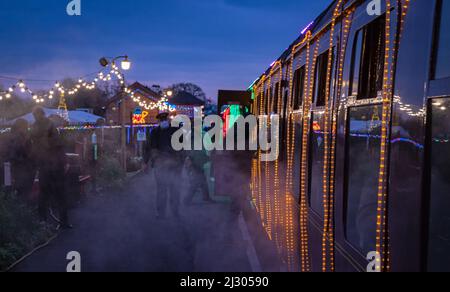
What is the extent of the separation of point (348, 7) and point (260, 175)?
17.1 feet

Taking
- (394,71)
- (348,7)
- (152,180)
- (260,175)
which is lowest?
(152,180)

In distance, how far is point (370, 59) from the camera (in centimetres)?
306

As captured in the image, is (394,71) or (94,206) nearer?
(394,71)

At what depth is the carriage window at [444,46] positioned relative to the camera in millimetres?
2064

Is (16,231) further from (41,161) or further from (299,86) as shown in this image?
(299,86)

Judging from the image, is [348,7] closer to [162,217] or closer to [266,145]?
[266,145]

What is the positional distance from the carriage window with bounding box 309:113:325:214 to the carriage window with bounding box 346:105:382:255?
25.2 inches

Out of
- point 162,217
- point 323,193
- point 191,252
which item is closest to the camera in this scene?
point 323,193

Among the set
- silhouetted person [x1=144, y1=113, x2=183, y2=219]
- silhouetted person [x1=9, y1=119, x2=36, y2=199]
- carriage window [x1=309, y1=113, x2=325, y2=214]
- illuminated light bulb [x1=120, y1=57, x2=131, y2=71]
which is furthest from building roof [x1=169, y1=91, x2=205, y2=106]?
carriage window [x1=309, y1=113, x2=325, y2=214]

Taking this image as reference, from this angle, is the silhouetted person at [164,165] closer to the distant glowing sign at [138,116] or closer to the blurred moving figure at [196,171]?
the blurred moving figure at [196,171]

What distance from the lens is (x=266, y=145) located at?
7676 mm

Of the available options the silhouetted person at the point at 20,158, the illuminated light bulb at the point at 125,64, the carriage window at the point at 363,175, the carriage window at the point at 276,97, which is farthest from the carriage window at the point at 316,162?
the illuminated light bulb at the point at 125,64

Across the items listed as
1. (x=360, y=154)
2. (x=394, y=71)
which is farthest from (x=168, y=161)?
(x=394, y=71)

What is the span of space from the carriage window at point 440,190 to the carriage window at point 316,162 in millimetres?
1671
